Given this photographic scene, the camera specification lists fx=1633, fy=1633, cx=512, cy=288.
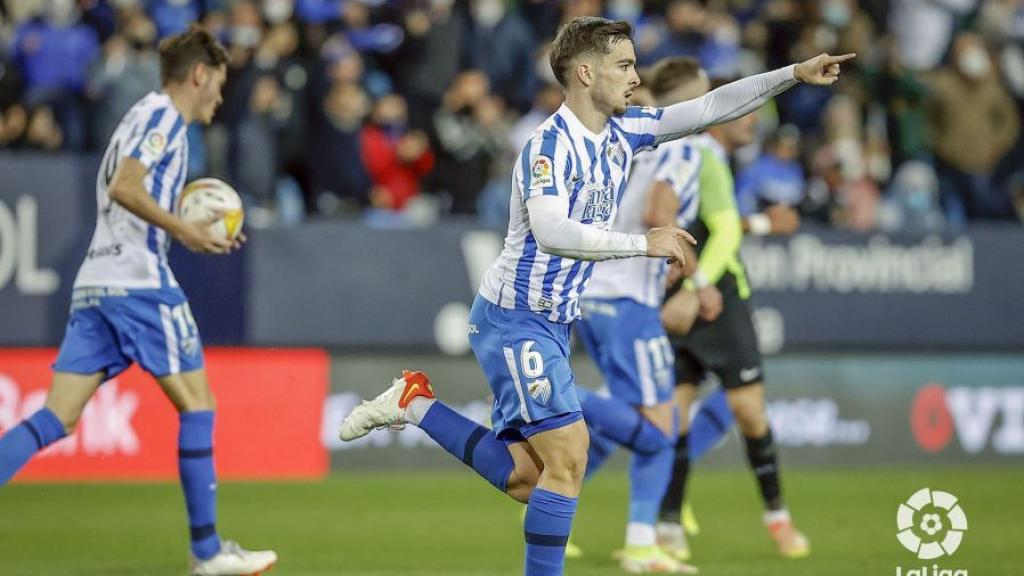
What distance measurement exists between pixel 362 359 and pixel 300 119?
264cm

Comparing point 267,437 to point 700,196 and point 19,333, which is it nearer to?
point 19,333

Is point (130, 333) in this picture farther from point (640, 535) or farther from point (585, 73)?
point (640, 535)

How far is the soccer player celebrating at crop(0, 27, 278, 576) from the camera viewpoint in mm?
7465

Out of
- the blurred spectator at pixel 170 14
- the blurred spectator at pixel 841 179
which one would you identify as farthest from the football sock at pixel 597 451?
the blurred spectator at pixel 170 14

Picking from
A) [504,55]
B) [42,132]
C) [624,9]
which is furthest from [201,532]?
[624,9]

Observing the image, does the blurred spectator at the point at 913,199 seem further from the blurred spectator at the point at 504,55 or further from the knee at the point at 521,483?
the knee at the point at 521,483

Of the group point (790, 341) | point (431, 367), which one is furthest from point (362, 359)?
point (790, 341)

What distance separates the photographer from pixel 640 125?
658 centimetres

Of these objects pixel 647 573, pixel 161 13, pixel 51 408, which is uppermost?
pixel 161 13

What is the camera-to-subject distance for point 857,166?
52.4ft

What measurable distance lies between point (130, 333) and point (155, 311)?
0.50 feet

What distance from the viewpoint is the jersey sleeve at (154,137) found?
7410 mm

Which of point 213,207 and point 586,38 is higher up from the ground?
point 586,38

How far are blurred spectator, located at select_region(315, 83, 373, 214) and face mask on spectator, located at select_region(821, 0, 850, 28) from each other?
5706 millimetres
